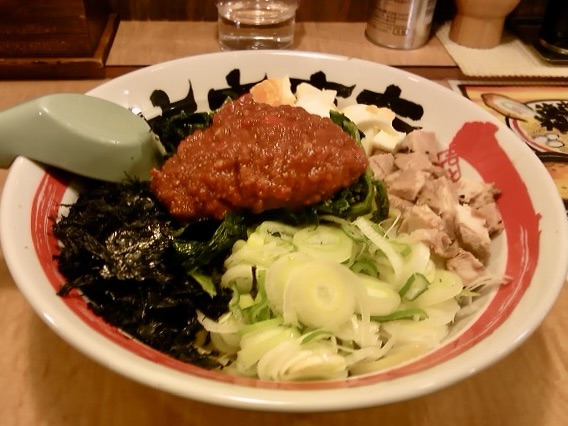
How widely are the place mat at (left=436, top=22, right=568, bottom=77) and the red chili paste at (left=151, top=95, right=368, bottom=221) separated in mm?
1243

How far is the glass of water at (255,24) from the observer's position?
7.13 feet

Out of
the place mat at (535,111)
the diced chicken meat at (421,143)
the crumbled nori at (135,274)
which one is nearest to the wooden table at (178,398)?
the crumbled nori at (135,274)

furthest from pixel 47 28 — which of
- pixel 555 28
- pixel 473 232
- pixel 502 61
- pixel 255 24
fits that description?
pixel 555 28

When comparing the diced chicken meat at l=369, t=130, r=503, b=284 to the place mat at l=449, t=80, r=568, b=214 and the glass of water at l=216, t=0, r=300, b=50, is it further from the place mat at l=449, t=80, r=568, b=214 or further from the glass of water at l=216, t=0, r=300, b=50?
the glass of water at l=216, t=0, r=300, b=50

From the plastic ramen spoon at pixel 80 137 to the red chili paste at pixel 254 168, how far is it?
0.38 ft

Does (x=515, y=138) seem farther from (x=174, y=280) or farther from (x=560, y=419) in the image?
(x=174, y=280)

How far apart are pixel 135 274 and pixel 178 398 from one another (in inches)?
9.8

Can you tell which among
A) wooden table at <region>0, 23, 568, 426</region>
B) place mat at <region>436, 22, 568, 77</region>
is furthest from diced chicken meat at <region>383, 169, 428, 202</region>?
place mat at <region>436, 22, 568, 77</region>

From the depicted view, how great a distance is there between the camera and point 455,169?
1453mm

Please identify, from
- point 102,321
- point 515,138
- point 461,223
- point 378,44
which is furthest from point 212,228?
point 378,44

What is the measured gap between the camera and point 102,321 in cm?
97

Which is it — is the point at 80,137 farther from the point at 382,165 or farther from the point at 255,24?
the point at 255,24

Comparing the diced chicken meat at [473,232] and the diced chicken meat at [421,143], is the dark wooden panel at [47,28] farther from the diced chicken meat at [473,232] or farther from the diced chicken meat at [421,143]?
the diced chicken meat at [473,232]

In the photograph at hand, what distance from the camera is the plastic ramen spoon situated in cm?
116
